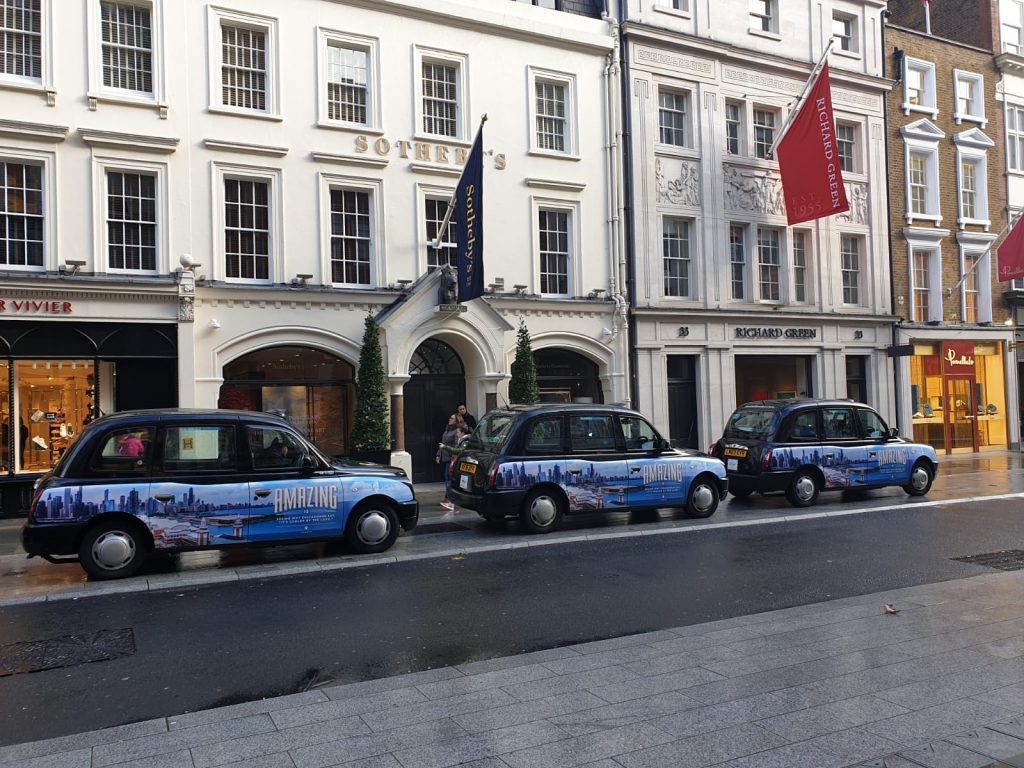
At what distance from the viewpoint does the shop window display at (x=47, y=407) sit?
47.4 ft

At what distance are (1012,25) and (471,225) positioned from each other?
23043mm

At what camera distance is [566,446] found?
11.9 m

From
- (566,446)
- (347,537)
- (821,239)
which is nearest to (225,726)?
(347,537)

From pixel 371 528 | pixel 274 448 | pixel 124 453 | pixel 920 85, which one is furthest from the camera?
pixel 920 85

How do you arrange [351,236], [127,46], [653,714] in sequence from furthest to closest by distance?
[351,236] → [127,46] → [653,714]

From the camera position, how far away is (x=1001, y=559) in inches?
379

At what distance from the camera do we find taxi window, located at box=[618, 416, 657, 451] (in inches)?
485

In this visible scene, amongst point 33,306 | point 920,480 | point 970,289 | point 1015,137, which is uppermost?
point 1015,137

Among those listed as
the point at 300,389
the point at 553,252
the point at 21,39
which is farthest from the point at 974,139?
the point at 21,39

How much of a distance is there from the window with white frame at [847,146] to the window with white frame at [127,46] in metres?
18.7

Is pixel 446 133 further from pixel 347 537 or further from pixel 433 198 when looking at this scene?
pixel 347 537

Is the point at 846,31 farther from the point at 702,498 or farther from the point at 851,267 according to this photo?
the point at 702,498

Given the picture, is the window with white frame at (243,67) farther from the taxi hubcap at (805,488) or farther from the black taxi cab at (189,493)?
the taxi hubcap at (805,488)

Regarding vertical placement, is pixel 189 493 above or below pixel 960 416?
below
